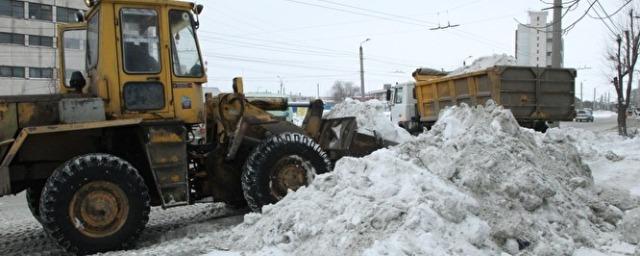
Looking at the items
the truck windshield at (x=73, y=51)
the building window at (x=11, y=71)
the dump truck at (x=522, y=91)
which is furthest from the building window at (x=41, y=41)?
the truck windshield at (x=73, y=51)

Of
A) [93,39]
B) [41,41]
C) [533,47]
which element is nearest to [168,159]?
[93,39]

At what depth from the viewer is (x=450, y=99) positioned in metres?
15.0

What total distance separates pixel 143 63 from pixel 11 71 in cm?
4439

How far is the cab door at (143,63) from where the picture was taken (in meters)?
6.57

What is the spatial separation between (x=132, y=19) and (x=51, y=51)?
1784 inches

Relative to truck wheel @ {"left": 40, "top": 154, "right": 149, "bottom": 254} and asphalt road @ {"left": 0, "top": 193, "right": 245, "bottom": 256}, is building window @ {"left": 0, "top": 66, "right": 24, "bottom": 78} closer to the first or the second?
asphalt road @ {"left": 0, "top": 193, "right": 245, "bottom": 256}

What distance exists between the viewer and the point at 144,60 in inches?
263

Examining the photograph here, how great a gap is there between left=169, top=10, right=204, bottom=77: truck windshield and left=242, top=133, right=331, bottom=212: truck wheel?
123 cm

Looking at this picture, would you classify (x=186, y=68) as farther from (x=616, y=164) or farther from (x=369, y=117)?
(x=616, y=164)

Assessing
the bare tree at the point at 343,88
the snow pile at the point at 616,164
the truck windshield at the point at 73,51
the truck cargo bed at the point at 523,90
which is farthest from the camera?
the bare tree at the point at 343,88

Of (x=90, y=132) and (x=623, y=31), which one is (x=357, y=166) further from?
(x=623, y=31)

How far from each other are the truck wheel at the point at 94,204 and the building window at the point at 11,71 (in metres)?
44.7

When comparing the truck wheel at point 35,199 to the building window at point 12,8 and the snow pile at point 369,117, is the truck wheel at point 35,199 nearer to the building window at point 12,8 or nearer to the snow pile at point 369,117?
the snow pile at point 369,117

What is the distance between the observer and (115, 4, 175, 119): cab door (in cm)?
657
